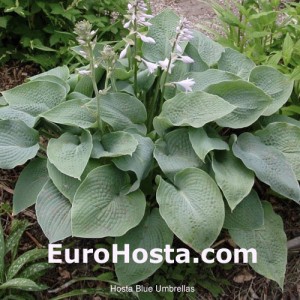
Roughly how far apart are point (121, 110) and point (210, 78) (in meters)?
0.44

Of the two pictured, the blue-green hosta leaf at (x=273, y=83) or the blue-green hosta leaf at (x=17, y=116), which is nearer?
the blue-green hosta leaf at (x=17, y=116)

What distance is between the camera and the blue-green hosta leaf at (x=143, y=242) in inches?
82.4

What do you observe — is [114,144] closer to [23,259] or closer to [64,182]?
[64,182]

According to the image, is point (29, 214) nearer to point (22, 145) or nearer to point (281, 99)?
point (22, 145)

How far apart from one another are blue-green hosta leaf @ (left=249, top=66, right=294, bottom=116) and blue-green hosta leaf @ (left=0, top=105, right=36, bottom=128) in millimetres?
992

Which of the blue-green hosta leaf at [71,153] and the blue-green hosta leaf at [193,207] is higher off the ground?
the blue-green hosta leaf at [71,153]

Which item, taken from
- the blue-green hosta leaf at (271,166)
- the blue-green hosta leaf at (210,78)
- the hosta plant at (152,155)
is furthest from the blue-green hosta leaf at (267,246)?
the blue-green hosta leaf at (210,78)

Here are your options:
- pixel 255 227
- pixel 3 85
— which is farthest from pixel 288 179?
pixel 3 85

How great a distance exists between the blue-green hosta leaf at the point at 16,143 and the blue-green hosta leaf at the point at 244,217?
0.82 meters

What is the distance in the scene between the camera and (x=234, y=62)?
2.63 metres

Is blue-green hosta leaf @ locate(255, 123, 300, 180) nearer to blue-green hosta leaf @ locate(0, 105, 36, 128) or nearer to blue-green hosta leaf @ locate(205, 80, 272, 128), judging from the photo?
blue-green hosta leaf @ locate(205, 80, 272, 128)

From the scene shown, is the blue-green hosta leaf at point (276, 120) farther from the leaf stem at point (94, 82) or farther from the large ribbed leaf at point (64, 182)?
the large ribbed leaf at point (64, 182)

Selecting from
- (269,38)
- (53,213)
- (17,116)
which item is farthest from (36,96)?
(269,38)

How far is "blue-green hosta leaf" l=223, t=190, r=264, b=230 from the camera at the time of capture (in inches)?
85.7
